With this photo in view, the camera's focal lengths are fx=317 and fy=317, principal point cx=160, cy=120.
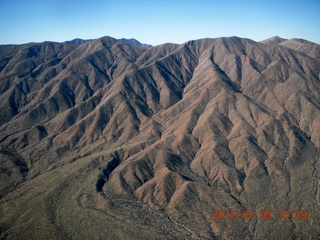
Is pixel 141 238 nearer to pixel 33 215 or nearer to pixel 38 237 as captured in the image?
pixel 38 237

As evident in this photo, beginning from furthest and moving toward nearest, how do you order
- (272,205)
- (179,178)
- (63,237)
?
(179,178) < (272,205) < (63,237)

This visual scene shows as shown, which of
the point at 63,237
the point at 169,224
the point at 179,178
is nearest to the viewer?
the point at 63,237

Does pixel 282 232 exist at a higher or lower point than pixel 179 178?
lower

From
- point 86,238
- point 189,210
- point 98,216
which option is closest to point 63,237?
point 86,238

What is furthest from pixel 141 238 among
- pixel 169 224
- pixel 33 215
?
pixel 33 215

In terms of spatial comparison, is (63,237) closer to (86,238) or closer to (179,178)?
(86,238)

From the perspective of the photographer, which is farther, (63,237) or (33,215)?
(33,215)
